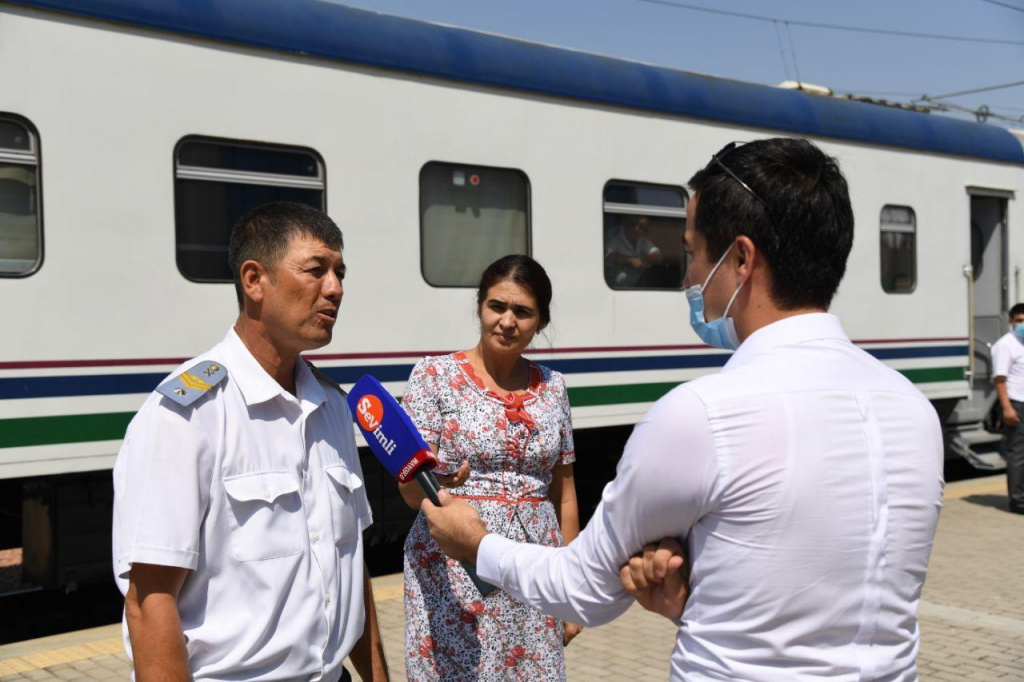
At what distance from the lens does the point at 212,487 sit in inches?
79.6

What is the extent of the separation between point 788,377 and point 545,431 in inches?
69.0

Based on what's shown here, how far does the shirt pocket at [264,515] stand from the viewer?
2.05m

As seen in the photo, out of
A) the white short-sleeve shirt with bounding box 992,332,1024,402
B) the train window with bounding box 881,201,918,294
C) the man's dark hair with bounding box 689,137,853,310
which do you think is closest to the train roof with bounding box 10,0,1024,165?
the train window with bounding box 881,201,918,294

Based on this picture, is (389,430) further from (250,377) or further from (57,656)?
(57,656)

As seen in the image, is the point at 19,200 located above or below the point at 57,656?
above

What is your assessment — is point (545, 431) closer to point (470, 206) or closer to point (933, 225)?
point (470, 206)

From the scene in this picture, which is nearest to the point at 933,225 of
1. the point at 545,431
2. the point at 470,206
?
the point at 470,206

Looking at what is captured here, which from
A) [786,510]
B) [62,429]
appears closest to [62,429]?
[62,429]

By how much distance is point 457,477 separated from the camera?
9.34ft

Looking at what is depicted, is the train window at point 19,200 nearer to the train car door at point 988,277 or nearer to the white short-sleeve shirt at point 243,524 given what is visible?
the white short-sleeve shirt at point 243,524

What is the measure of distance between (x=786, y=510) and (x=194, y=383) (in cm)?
114

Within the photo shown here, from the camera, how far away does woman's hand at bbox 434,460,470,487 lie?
111 inches

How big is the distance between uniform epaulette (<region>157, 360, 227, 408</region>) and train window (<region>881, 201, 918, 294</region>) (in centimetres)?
811

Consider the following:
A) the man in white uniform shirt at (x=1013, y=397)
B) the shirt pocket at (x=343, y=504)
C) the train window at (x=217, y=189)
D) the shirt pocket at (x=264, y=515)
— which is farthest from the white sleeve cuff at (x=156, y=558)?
the man in white uniform shirt at (x=1013, y=397)
